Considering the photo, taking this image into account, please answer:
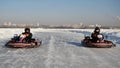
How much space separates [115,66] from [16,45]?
26.4 feet

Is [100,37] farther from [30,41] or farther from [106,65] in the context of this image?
[106,65]

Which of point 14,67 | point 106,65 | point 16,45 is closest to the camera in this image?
point 14,67

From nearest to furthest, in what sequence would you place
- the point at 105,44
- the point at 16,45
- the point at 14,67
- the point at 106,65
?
the point at 14,67 → the point at 106,65 → the point at 16,45 → the point at 105,44

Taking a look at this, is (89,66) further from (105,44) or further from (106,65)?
(105,44)

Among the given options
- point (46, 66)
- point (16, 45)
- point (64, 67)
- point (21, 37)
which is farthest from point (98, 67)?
point (21, 37)

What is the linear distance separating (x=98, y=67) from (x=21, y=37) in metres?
8.99

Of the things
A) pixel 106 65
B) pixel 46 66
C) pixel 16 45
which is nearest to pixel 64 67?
pixel 46 66

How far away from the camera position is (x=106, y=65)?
955 cm

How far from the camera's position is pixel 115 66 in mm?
9352

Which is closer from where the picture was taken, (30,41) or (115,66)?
(115,66)

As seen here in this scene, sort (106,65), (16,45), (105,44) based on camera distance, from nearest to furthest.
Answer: (106,65), (16,45), (105,44)

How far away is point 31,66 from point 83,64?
1945 millimetres

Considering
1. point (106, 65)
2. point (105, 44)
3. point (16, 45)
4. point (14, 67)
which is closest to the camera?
point (14, 67)

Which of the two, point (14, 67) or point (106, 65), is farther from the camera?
point (106, 65)
